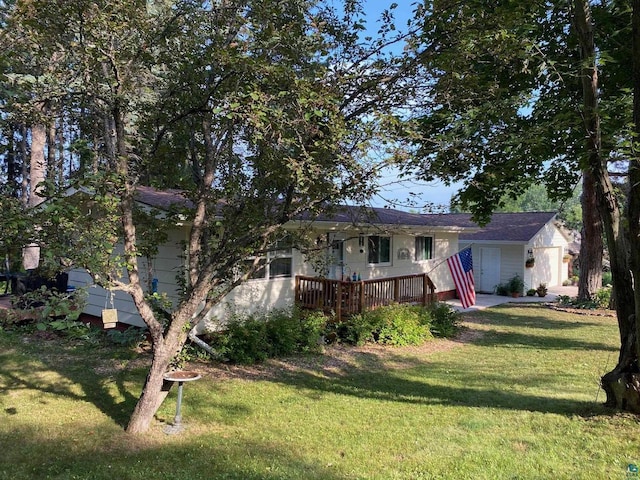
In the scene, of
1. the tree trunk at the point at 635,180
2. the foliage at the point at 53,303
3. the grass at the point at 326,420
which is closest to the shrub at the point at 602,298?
the grass at the point at 326,420

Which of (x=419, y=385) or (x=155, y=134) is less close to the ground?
(x=155, y=134)

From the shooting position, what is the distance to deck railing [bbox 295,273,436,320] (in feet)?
36.0

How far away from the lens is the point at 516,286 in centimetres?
2028

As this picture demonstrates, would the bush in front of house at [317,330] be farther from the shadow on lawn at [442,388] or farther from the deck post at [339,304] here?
the shadow on lawn at [442,388]

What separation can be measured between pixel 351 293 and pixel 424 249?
22.2 ft

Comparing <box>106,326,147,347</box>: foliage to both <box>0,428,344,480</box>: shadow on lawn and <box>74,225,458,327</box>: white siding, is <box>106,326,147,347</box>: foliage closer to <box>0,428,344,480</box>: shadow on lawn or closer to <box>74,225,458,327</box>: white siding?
<box>74,225,458,327</box>: white siding

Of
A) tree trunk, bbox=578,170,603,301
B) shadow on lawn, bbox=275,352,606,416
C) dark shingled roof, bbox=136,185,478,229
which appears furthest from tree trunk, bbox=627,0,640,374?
tree trunk, bbox=578,170,603,301

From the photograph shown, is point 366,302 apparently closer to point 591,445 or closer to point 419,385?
point 419,385

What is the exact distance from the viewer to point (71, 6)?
181 inches

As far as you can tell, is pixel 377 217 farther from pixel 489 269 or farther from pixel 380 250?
pixel 489 269

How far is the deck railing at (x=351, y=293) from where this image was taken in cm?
1097

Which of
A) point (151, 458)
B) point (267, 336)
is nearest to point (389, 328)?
point (267, 336)

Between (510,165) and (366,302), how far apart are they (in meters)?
5.88

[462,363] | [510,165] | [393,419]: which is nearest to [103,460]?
[393,419]
